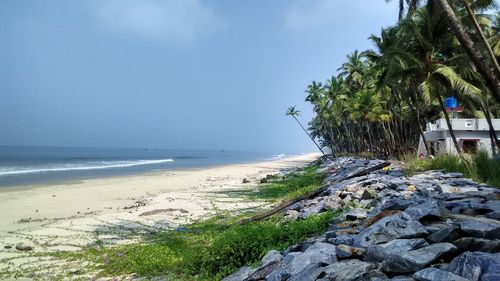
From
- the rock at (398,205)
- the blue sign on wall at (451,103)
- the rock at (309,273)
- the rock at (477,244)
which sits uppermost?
the blue sign on wall at (451,103)

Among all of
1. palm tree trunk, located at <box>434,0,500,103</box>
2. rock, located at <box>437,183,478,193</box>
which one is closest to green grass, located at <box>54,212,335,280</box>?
rock, located at <box>437,183,478,193</box>

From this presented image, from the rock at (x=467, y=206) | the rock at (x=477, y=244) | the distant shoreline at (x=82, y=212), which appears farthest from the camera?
the distant shoreline at (x=82, y=212)

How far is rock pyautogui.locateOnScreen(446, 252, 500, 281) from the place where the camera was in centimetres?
326

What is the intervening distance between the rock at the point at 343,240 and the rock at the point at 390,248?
71cm

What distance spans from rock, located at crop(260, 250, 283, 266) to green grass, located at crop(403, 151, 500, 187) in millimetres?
5824

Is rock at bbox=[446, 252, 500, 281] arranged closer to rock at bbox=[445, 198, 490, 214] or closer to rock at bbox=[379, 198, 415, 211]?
rock at bbox=[445, 198, 490, 214]

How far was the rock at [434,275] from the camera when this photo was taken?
3.23 metres

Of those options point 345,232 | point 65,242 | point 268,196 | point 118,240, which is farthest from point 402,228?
point 268,196

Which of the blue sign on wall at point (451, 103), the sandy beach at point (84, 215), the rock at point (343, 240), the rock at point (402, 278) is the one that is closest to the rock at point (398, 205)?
the rock at point (343, 240)

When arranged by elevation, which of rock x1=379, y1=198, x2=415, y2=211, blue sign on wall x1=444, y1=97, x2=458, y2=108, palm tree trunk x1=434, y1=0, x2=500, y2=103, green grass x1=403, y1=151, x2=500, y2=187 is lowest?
rock x1=379, y1=198, x2=415, y2=211

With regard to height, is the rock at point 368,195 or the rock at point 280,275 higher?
the rock at point 368,195

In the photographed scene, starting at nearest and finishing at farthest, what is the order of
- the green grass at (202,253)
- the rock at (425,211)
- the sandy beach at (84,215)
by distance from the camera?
1. the rock at (425,211)
2. the green grass at (202,253)
3. the sandy beach at (84,215)

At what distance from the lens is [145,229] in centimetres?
1146

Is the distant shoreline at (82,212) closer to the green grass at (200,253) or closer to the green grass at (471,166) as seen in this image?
the green grass at (200,253)
